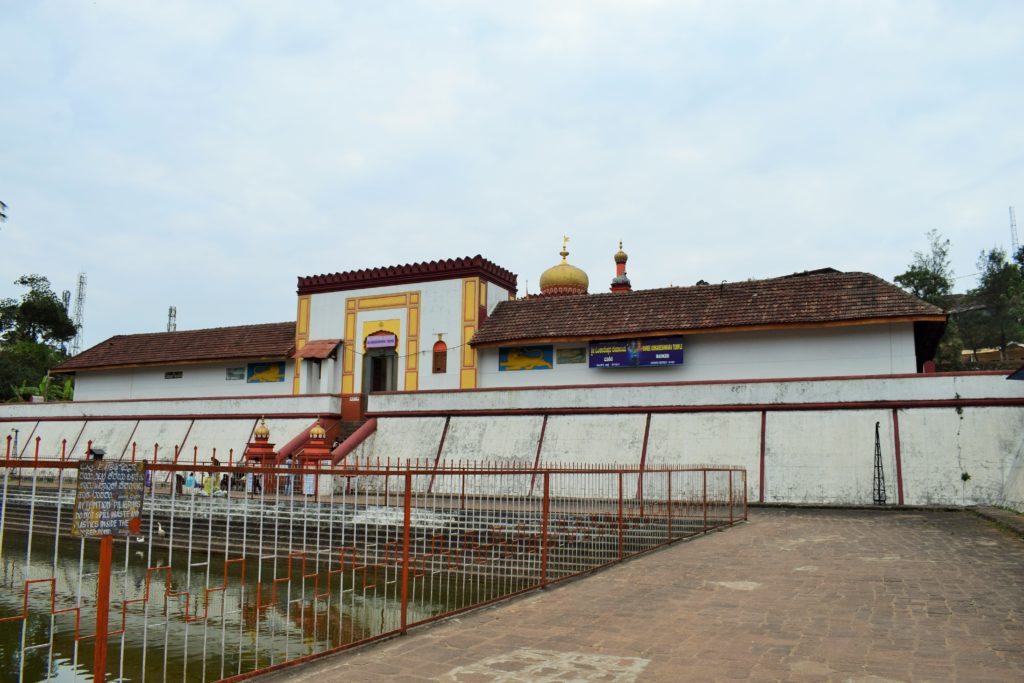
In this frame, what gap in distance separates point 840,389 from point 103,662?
1674 centimetres

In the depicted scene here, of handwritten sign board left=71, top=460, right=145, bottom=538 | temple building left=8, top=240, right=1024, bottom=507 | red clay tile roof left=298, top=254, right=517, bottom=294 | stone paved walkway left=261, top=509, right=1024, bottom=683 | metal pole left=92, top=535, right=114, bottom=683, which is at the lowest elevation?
stone paved walkway left=261, top=509, right=1024, bottom=683

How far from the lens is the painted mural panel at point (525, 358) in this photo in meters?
23.8

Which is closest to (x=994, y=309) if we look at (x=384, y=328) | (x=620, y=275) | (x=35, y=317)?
(x=620, y=275)

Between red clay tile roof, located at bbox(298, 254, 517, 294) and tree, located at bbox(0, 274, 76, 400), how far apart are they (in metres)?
25.0

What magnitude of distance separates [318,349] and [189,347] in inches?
290

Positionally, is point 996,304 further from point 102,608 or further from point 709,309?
point 102,608

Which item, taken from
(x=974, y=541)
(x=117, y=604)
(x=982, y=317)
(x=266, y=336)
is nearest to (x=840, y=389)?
(x=974, y=541)

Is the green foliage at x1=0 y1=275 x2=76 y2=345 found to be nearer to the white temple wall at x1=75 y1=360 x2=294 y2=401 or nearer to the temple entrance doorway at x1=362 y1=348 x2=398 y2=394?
the white temple wall at x1=75 y1=360 x2=294 y2=401

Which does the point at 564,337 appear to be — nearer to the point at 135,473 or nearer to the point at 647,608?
the point at 647,608

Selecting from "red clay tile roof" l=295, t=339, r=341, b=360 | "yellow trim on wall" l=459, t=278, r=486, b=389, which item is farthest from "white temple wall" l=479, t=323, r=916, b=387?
"red clay tile roof" l=295, t=339, r=341, b=360

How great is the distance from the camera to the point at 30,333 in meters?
46.7

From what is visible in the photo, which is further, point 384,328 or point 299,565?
point 384,328

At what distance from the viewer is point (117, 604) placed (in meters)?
9.76

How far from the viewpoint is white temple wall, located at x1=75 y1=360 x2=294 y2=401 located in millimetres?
28625
